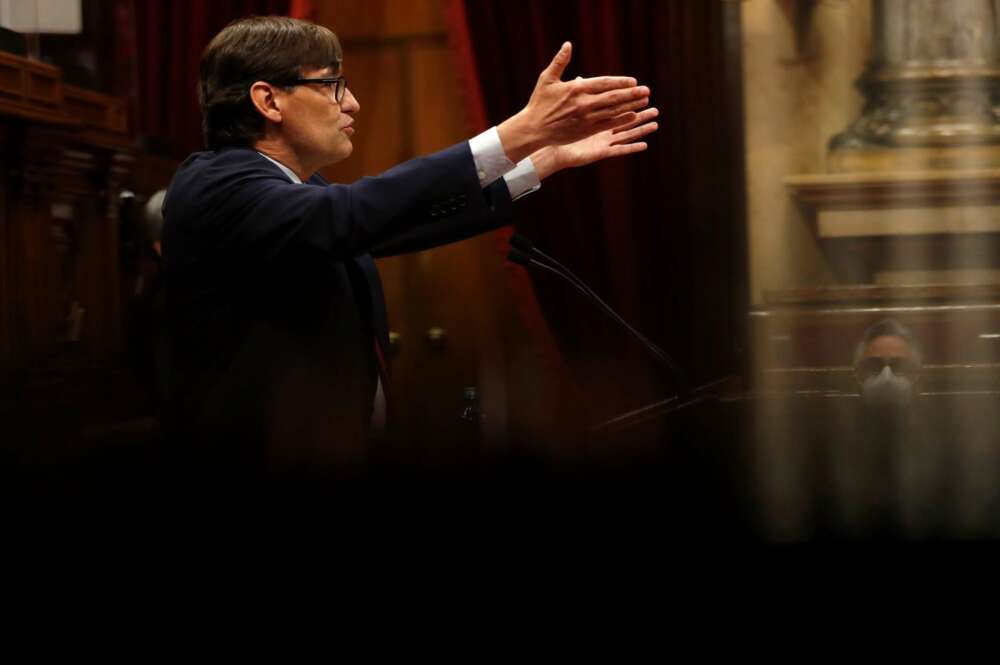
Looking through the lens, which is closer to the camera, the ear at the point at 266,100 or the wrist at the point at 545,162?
the ear at the point at 266,100

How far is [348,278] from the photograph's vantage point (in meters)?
1.42

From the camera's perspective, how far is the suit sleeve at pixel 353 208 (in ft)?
4.19

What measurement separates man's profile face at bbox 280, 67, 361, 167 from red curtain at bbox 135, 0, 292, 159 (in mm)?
1943

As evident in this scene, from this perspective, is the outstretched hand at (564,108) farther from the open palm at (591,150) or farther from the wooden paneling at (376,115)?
the wooden paneling at (376,115)

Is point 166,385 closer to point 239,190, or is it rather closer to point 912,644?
point 239,190

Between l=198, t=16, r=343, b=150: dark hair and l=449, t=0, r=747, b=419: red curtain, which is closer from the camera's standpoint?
l=198, t=16, r=343, b=150: dark hair

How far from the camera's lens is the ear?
1.44 meters

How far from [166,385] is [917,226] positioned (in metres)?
1.92

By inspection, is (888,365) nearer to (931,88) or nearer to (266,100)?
(266,100)

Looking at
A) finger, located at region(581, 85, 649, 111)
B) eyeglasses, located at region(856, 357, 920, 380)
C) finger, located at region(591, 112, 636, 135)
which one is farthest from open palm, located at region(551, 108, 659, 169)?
eyeglasses, located at region(856, 357, 920, 380)

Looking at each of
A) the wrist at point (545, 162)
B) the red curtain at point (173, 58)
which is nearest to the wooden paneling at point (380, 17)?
the red curtain at point (173, 58)

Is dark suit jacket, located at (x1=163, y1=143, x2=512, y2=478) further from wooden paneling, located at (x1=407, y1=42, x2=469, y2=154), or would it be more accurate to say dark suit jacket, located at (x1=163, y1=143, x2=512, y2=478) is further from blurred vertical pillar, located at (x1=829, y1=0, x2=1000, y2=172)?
wooden paneling, located at (x1=407, y1=42, x2=469, y2=154)

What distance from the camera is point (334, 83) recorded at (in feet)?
4.83

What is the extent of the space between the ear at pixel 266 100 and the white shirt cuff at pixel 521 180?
0.34m
